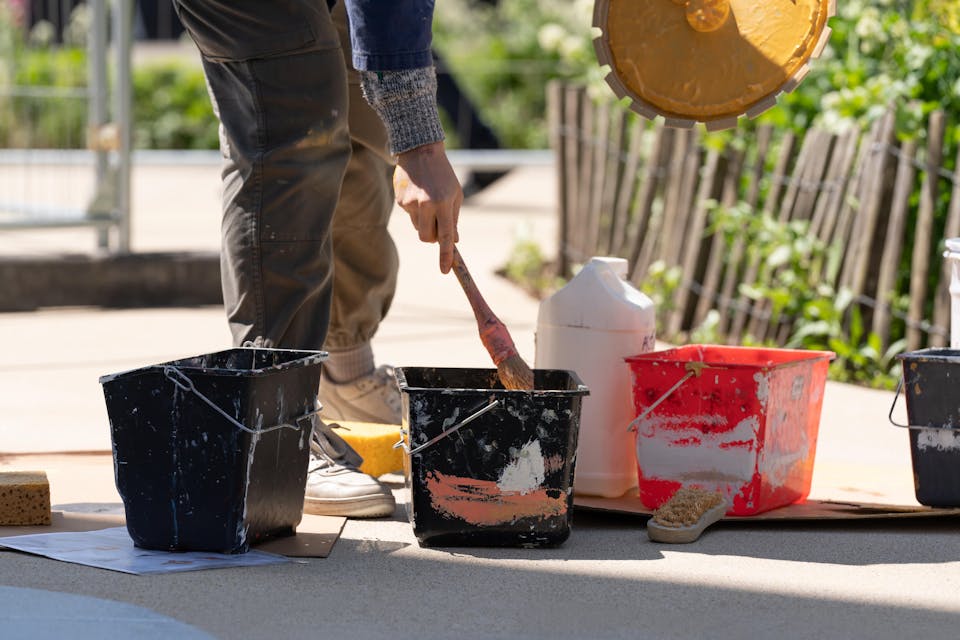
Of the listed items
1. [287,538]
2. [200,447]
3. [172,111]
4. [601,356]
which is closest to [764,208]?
[601,356]

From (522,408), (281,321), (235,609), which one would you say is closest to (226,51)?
(281,321)

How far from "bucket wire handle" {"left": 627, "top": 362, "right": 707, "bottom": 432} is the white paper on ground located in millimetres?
834

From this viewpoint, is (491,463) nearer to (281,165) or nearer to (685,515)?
(685,515)

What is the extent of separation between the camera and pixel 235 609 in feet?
7.93

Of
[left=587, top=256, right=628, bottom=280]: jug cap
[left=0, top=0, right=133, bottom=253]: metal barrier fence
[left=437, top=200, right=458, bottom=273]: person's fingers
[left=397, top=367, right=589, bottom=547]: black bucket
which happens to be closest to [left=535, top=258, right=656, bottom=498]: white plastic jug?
[left=587, top=256, right=628, bottom=280]: jug cap

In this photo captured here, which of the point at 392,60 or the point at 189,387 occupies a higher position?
the point at 392,60

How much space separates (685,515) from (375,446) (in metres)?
0.86

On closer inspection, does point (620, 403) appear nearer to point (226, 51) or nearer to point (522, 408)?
point (522, 408)

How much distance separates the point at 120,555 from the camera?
2699 mm

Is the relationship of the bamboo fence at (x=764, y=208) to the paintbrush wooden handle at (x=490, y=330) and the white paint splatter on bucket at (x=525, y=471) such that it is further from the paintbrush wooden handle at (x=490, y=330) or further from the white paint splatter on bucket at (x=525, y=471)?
the white paint splatter on bucket at (x=525, y=471)

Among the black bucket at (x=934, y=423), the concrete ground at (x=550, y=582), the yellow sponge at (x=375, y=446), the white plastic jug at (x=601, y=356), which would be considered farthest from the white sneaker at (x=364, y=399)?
the black bucket at (x=934, y=423)

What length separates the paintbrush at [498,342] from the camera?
117 inches

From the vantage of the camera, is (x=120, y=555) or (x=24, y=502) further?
(x=24, y=502)

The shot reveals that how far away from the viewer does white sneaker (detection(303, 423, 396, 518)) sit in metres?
3.10
